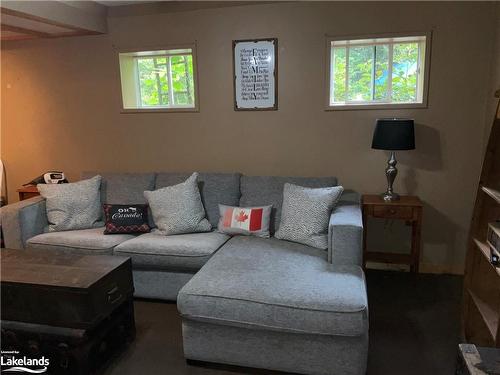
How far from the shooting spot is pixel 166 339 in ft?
7.75

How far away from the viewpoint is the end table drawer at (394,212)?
9.44ft

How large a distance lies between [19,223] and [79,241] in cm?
54

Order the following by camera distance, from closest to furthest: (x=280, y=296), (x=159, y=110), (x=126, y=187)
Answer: (x=280, y=296), (x=126, y=187), (x=159, y=110)

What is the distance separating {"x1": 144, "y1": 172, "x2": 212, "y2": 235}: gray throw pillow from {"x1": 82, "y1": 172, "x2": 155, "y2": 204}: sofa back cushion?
0.23 metres

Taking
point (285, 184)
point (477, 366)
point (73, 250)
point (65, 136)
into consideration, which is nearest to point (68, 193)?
point (73, 250)

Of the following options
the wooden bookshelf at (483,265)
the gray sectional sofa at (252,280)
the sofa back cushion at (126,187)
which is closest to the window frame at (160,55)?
the sofa back cushion at (126,187)

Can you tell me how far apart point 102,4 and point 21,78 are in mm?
1213

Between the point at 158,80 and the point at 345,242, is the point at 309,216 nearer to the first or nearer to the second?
the point at 345,242

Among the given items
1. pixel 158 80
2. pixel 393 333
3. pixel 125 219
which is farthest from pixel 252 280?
pixel 158 80

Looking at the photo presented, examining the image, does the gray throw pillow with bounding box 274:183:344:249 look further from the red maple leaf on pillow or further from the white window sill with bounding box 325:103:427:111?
the white window sill with bounding box 325:103:427:111

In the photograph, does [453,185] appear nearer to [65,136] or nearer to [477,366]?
[477,366]

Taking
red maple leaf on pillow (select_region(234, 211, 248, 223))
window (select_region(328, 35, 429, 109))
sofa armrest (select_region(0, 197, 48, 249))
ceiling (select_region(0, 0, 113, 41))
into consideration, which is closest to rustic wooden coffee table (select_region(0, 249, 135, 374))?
sofa armrest (select_region(0, 197, 48, 249))

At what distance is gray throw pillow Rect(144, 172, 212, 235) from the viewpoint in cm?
293

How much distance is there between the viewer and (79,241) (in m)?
2.85
